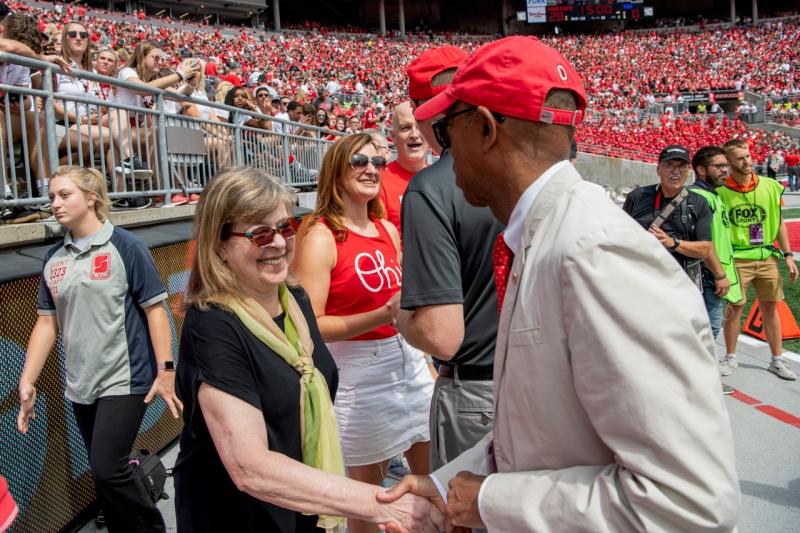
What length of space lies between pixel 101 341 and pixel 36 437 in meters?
0.61

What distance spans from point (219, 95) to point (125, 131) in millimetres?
4630

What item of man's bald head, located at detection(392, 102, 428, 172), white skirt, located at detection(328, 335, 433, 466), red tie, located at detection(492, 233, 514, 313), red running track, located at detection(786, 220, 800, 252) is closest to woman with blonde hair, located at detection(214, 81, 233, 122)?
man's bald head, located at detection(392, 102, 428, 172)

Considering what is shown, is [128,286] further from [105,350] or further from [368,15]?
[368,15]

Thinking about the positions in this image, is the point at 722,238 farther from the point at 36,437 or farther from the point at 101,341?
the point at 36,437

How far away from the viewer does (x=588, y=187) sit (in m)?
1.15

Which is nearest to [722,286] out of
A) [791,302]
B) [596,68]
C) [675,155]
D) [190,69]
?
[675,155]

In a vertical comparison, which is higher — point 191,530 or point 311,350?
point 311,350

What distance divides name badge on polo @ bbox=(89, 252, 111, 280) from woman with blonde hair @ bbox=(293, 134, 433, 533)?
101cm

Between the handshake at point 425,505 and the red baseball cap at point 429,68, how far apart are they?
142cm

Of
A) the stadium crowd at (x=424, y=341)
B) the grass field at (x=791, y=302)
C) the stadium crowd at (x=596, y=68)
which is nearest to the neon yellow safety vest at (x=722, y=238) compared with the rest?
the grass field at (x=791, y=302)

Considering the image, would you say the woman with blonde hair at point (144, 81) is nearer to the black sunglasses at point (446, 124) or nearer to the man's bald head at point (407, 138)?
the man's bald head at point (407, 138)

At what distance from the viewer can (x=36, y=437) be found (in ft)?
10.5

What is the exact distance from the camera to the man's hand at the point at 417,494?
1407 mm

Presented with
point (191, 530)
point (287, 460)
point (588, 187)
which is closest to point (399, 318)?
point (287, 460)
